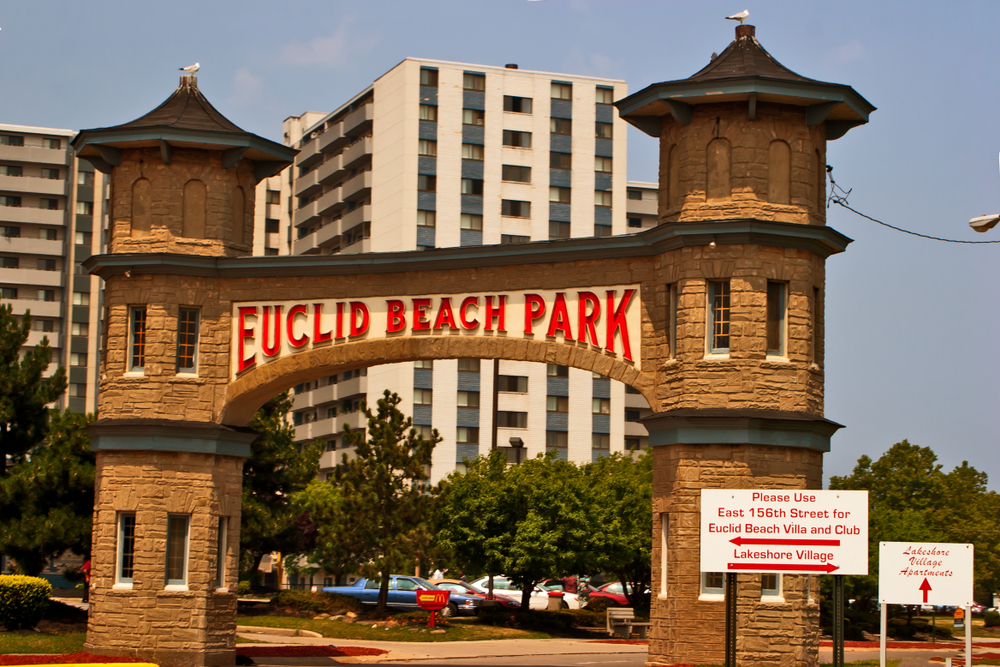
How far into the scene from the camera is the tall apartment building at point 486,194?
3285 inches

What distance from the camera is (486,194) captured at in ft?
282

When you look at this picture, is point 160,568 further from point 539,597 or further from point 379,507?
point 539,597

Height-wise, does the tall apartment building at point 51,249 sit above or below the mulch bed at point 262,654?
above

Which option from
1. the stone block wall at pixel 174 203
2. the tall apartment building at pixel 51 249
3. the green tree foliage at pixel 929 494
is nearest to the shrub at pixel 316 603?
the stone block wall at pixel 174 203

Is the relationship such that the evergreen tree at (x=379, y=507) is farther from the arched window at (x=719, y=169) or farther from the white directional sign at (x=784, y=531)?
the white directional sign at (x=784, y=531)

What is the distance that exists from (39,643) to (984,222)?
71.1 ft

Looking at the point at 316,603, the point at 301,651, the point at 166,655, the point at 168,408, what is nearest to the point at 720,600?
the point at 166,655

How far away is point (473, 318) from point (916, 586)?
33.3ft

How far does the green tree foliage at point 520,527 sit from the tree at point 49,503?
13519 millimetres

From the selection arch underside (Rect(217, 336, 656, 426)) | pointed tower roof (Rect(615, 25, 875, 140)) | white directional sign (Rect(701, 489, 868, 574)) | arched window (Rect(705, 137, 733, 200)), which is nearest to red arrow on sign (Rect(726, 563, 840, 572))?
white directional sign (Rect(701, 489, 868, 574))

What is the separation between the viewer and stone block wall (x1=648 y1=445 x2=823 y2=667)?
22484 mm

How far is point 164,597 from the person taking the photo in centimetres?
2642

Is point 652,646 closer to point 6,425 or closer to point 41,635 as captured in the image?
point 41,635

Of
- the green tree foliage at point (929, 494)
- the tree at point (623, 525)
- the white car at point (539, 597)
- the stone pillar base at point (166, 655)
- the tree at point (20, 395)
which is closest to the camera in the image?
the stone pillar base at point (166, 655)
